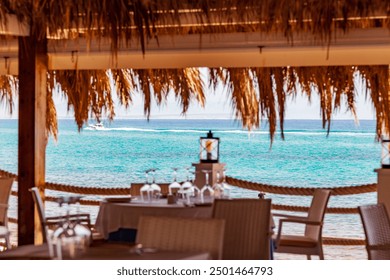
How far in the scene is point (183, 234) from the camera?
423 cm

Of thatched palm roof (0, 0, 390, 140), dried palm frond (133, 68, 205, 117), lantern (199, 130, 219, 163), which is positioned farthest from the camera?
dried palm frond (133, 68, 205, 117)

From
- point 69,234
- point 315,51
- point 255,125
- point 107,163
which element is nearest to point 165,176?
point 107,163

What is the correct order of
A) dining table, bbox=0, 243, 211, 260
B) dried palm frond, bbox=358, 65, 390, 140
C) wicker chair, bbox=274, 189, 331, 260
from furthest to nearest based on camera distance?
dried palm frond, bbox=358, 65, 390, 140 < wicker chair, bbox=274, 189, 331, 260 < dining table, bbox=0, 243, 211, 260

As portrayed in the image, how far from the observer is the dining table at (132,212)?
5.95 metres

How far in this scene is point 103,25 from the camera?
5.85 metres

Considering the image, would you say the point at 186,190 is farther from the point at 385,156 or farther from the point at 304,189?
the point at 304,189

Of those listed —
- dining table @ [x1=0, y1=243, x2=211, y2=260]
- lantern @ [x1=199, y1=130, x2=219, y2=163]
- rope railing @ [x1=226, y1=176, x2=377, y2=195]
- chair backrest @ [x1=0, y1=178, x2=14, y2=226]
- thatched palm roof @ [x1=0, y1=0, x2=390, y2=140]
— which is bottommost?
rope railing @ [x1=226, y1=176, x2=377, y2=195]

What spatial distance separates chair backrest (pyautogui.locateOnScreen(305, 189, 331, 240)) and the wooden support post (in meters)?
2.28

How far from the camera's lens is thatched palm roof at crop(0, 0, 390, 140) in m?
5.63

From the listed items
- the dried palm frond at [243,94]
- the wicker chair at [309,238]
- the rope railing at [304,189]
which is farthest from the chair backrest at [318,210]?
the rope railing at [304,189]

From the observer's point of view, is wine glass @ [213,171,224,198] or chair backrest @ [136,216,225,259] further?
wine glass @ [213,171,224,198]

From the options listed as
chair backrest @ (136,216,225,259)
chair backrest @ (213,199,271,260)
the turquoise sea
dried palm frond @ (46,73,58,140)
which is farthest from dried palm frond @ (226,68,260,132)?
the turquoise sea

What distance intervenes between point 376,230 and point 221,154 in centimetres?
2542

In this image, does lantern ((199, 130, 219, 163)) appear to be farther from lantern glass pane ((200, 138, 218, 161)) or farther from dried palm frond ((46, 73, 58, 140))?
dried palm frond ((46, 73, 58, 140))
